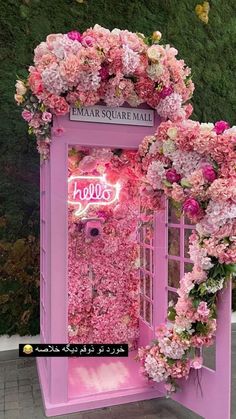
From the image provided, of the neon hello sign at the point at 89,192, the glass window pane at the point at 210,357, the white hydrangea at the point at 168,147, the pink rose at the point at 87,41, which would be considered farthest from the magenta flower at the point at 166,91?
the glass window pane at the point at 210,357

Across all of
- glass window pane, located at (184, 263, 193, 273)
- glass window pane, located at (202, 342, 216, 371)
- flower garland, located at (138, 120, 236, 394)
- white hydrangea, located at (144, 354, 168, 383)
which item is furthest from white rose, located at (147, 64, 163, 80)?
white hydrangea, located at (144, 354, 168, 383)

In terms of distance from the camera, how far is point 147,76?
8.98 feet

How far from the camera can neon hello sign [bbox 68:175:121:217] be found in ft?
11.6

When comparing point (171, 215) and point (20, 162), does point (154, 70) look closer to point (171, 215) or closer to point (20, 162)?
point (171, 215)

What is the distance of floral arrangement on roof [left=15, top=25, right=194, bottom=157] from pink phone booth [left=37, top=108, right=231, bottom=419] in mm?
166

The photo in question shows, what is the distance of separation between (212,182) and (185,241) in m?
0.74

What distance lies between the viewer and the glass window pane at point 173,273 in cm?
289

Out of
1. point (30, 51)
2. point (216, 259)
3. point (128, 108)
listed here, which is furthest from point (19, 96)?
point (216, 259)

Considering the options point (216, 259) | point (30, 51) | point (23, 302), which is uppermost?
point (30, 51)

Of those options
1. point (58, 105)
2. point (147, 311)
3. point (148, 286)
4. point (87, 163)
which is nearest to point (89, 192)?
point (87, 163)

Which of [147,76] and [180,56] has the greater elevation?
[180,56]

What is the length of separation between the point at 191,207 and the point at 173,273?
895 mm

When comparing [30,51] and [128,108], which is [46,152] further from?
[30,51]

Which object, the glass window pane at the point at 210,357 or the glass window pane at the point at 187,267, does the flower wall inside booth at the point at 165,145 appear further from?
the glass window pane at the point at 187,267
